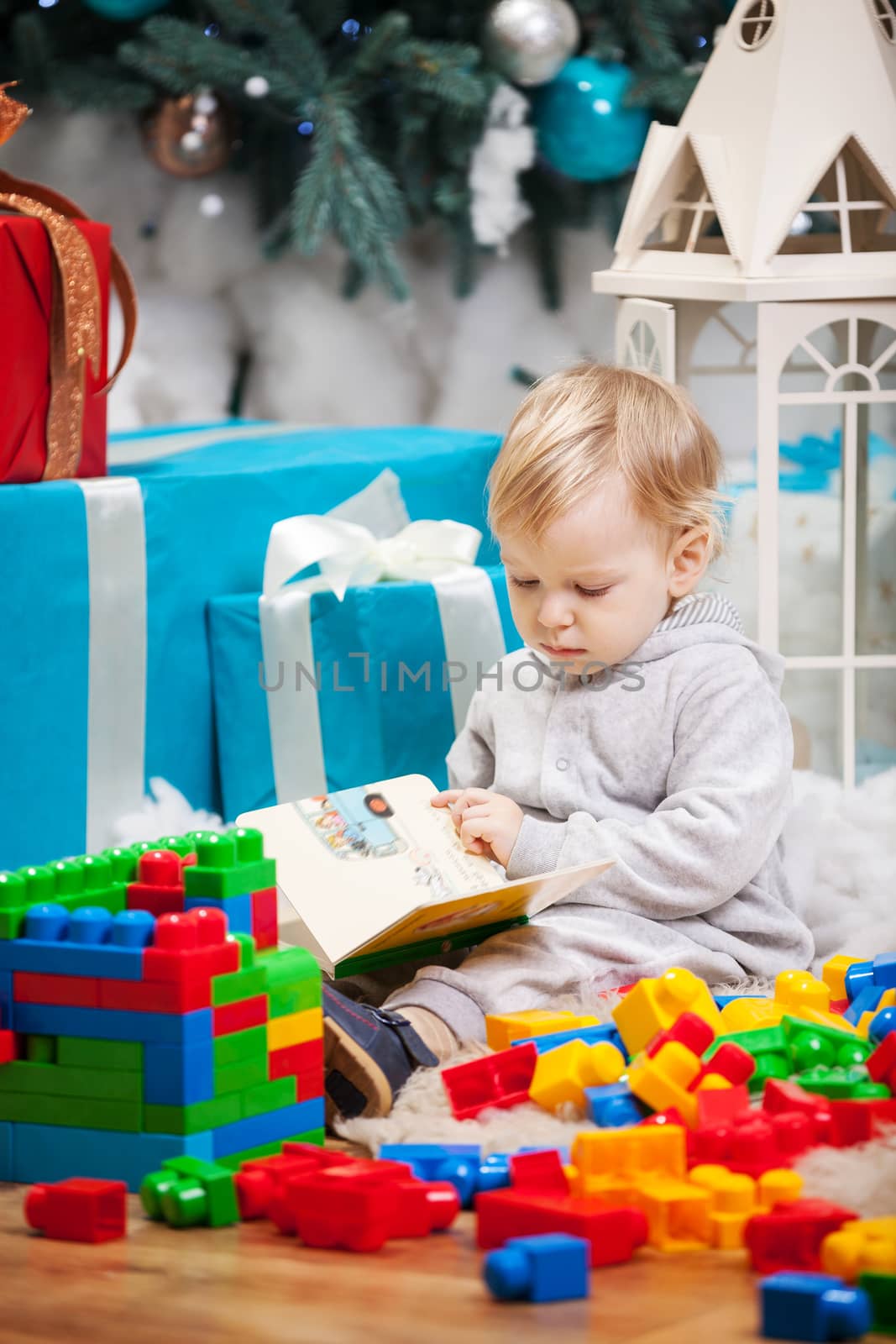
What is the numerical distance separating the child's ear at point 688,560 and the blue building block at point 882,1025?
41 centimetres

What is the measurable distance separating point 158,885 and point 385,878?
0.29 metres

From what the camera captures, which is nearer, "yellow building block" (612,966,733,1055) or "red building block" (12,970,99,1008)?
"red building block" (12,970,99,1008)

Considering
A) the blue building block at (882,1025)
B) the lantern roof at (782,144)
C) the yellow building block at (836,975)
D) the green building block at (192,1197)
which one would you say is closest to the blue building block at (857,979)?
the yellow building block at (836,975)

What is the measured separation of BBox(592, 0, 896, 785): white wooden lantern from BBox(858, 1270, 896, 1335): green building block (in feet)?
3.02

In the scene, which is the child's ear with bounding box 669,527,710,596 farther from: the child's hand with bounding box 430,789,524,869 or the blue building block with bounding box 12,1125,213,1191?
the blue building block with bounding box 12,1125,213,1191

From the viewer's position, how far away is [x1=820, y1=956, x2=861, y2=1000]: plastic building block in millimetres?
1269

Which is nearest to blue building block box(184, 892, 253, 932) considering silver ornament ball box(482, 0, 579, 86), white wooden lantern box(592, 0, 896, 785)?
white wooden lantern box(592, 0, 896, 785)

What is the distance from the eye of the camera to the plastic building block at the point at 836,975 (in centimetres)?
127

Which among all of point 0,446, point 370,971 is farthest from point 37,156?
point 370,971

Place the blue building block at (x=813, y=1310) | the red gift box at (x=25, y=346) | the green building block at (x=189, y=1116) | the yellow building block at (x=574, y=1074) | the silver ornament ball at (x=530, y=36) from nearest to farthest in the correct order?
1. the blue building block at (x=813, y=1310)
2. the green building block at (x=189, y=1116)
3. the yellow building block at (x=574, y=1074)
4. the red gift box at (x=25, y=346)
5. the silver ornament ball at (x=530, y=36)

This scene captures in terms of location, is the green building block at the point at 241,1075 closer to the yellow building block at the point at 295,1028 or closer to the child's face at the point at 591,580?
the yellow building block at the point at 295,1028

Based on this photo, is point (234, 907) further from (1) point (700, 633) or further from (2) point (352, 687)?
(2) point (352, 687)

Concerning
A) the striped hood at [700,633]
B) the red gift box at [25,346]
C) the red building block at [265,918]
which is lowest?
the red building block at [265,918]

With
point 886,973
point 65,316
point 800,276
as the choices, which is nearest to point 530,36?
point 800,276
